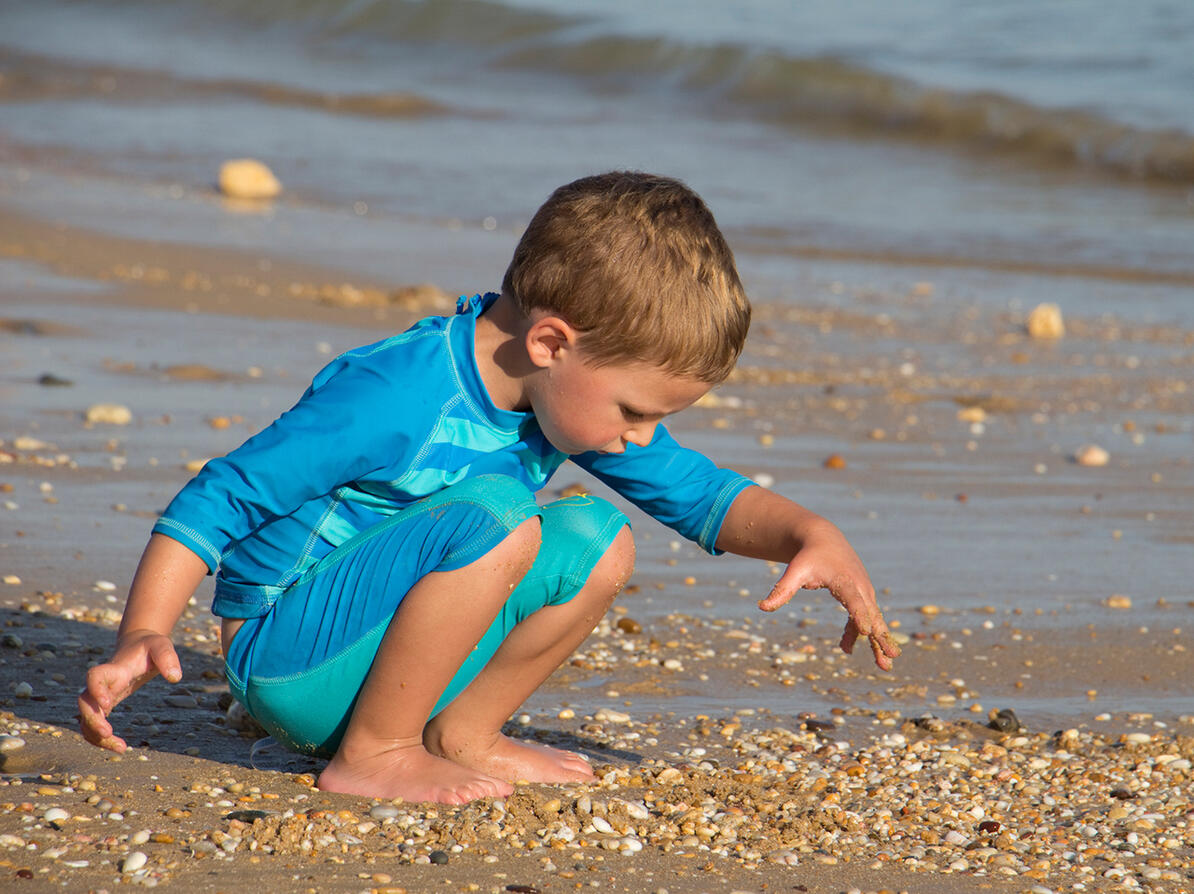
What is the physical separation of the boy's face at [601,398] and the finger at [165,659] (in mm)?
773

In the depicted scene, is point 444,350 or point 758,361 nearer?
point 444,350

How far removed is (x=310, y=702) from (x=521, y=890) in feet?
1.90

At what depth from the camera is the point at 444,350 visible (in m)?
2.68

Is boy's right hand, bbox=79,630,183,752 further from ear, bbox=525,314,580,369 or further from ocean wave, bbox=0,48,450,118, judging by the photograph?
ocean wave, bbox=0,48,450,118

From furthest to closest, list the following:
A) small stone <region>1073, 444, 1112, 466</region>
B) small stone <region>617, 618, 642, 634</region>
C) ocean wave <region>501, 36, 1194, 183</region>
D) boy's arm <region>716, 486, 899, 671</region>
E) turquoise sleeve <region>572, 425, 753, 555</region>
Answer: ocean wave <region>501, 36, 1194, 183</region>, small stone <region>1073, 444, 1112, 466</region>, small stone <region>617, 618, 642, 634</region>, turquoise sleeve <region>572, 425, 753, 555</region>, boy's arm <region>716, 486, 899, 671</region>

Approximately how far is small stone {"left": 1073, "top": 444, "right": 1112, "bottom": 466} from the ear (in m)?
3.65

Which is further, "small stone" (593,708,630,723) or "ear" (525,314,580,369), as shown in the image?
"small stone" (593,708,630,723)


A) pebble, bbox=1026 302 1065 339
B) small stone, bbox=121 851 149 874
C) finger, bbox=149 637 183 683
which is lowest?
small stone, bbox=121 851 149 874

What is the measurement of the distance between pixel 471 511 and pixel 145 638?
0.59 metres

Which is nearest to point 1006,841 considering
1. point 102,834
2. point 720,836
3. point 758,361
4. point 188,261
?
point 720,836

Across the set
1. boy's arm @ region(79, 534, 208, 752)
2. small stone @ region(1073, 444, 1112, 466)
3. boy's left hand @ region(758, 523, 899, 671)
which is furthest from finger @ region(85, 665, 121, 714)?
small stone @ region(1073, 444, 1112, 466)

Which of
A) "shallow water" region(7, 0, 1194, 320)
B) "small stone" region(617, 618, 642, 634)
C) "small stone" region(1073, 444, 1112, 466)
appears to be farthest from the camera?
"shallow water" region(7, 0, 1194, 320)

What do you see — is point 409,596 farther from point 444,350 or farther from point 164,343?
point 164,343

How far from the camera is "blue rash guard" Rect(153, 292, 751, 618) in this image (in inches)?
95.9
